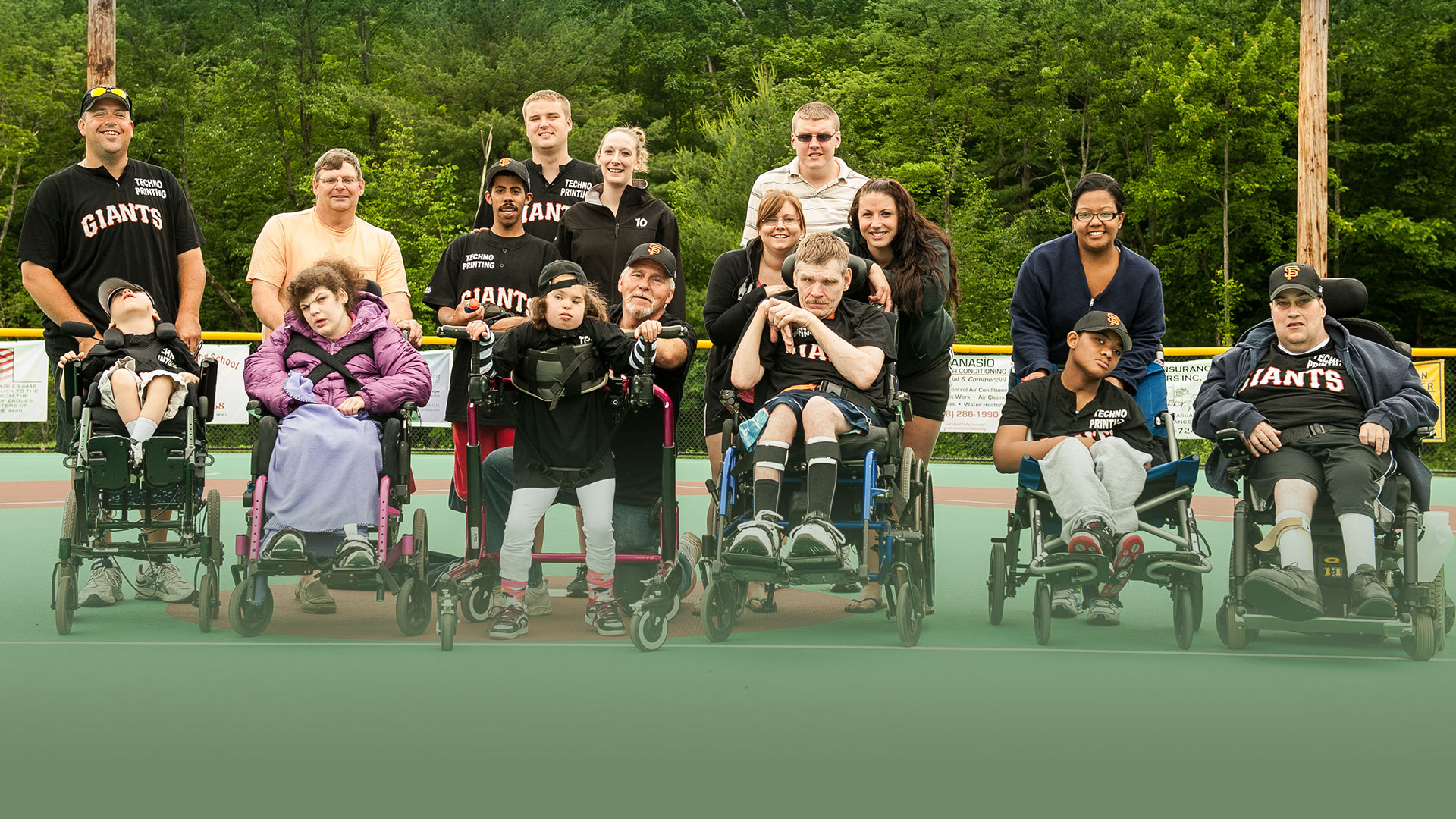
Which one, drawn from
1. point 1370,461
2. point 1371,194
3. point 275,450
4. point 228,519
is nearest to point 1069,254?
point 1370,461

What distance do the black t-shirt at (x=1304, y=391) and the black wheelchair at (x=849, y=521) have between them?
1180mm

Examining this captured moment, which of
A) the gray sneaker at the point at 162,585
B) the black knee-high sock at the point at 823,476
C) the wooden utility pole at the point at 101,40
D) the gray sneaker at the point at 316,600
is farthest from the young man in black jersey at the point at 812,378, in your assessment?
the wooden utility pole at the point at 101,40

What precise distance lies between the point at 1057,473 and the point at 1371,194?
27.2 metres

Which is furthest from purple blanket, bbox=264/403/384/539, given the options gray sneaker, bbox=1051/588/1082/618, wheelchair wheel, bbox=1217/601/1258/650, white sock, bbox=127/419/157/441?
wheelchair wheel, bbox=1217/601/1258/650

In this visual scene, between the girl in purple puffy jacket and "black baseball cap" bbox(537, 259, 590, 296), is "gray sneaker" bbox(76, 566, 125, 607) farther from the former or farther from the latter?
"black baseball cap" bbox(537, 259, 590, 296)

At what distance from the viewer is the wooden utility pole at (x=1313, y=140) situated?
13.1 meters

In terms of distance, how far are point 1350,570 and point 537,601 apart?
9.13ft

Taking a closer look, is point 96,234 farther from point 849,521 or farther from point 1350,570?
point 1350,570

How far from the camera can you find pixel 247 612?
418 cm

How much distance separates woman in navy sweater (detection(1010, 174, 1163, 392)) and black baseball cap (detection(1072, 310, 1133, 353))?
0.19m

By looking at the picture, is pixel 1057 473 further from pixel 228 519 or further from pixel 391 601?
pixel 228 519

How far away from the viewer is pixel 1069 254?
4.93 meters

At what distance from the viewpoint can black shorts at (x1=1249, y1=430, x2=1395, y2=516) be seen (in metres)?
4.02

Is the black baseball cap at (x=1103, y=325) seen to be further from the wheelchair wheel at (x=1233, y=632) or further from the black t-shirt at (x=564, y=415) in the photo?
the black t-shirt at (x=564, y=415)
